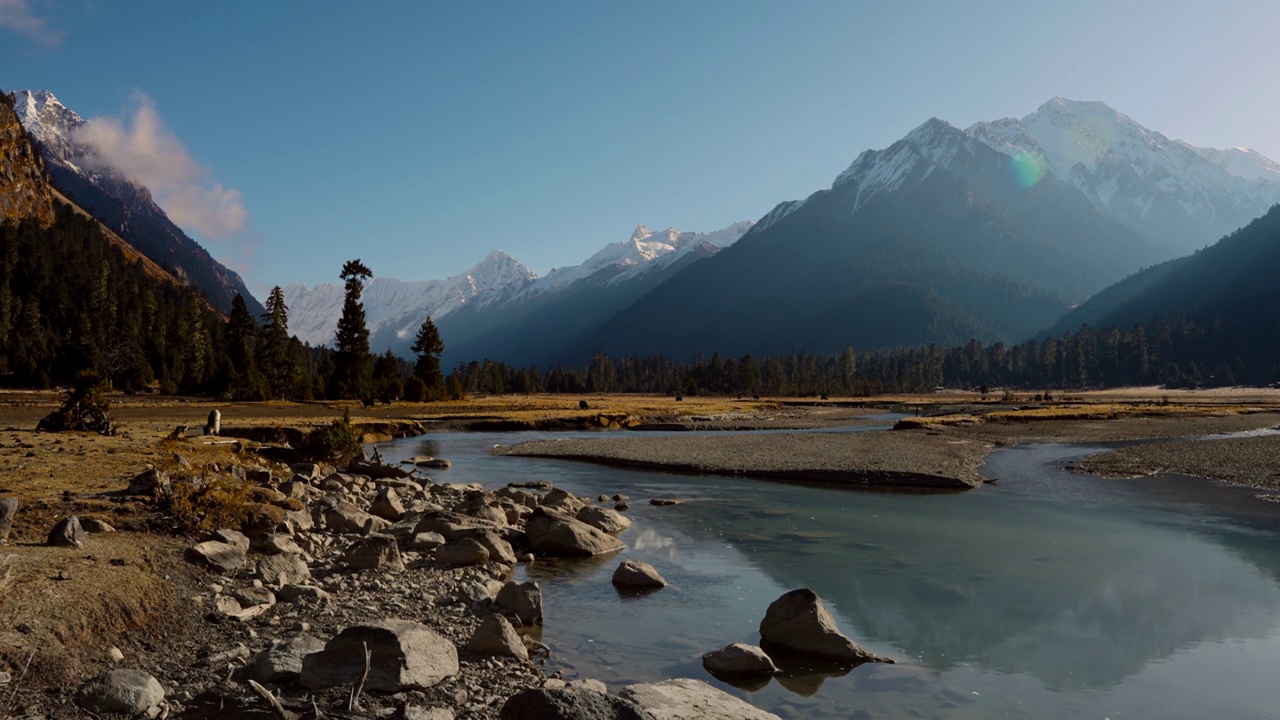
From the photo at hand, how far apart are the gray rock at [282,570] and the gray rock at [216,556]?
53cm

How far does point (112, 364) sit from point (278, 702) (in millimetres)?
124356

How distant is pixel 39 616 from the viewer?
10.3 meters

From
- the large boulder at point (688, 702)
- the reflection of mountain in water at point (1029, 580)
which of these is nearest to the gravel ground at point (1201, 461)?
the reflection of mountain in water at point (1029, 580)

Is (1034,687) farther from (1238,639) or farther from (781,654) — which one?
(1238,639)

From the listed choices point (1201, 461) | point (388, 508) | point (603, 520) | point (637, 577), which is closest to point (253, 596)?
point (637, 577)

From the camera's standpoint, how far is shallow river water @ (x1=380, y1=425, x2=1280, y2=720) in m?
12.2

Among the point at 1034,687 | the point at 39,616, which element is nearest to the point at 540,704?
the point at 39,616

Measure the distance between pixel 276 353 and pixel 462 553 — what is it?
110 m

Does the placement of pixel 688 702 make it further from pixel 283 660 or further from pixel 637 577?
pixel 637 577

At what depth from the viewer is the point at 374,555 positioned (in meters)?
17.8

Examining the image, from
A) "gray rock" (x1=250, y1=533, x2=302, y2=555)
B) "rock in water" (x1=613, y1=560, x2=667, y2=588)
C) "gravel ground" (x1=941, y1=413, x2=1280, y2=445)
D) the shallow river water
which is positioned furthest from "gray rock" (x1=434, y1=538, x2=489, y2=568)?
"gravel ground" (x1=941, y1=413, x2=1280, y2=445)

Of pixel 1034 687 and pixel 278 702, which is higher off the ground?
pixel 278 702

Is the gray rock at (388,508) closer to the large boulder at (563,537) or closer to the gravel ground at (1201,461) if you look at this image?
the large boulder at (563,537)

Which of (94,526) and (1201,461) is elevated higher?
(94,526)
